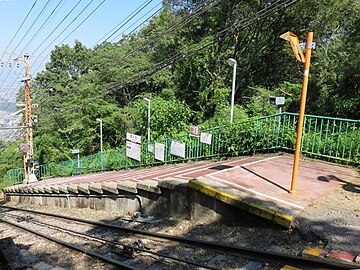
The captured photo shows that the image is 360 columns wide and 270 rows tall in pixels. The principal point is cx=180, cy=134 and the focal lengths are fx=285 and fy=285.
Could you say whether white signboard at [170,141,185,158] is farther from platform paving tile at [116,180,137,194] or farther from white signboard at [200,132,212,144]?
platform paving tile at [116,180,137,194]

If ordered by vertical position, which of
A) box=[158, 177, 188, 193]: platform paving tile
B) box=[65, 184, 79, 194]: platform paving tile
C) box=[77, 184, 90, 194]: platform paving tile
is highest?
box=[158, 177, 188, 193]: platform paving tile

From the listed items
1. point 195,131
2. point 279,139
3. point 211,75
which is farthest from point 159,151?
point 211,75

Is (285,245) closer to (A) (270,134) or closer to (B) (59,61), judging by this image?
(A) (270,134)

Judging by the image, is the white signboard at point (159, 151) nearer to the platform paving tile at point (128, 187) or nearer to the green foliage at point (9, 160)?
the platform paving tile at point (128, 187)

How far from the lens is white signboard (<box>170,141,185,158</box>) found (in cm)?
1017

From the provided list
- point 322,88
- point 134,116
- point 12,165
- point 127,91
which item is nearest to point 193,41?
point 134,116

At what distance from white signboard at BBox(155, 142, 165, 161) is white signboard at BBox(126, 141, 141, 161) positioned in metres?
1.39

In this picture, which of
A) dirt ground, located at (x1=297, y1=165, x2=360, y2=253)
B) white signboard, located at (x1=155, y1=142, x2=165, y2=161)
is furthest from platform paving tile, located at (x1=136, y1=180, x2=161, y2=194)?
white signboard, located at (x1=155, y1=142, x2=165, y2=161)

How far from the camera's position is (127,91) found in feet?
101

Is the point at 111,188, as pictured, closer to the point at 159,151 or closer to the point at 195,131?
the point at 195,131

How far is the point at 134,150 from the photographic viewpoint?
43.2 feet

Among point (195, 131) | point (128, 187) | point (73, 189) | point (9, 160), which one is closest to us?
point (128, 187)

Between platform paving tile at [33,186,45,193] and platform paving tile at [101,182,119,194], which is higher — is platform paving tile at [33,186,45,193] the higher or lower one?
the lower one

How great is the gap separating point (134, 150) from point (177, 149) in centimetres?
341
